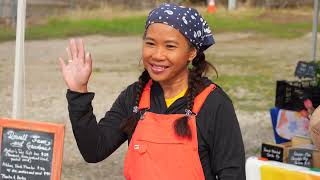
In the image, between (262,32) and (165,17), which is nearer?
(165,17)

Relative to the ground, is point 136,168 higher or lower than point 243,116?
higher

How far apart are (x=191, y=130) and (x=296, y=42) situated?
17.6 meters

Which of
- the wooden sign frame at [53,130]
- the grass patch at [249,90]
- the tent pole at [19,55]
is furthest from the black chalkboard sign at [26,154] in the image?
the grass patch at [249,90]

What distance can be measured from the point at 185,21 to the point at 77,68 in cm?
42

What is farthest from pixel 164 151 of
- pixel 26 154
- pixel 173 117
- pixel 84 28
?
pixel 84 28

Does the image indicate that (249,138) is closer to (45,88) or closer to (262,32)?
(45,88)

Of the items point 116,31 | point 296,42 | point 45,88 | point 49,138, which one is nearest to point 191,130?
point 49,138

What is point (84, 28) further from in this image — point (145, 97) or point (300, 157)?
point (145, 97)

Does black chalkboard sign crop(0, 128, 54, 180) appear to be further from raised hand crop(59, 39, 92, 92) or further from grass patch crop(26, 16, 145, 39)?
grass patch crop(26, 16, 145, 39)

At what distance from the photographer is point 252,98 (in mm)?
10227

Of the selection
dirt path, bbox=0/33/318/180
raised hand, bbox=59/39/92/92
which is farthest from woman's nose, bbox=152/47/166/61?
dirt path, bbox=0/33/318/180

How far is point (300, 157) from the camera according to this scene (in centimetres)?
376

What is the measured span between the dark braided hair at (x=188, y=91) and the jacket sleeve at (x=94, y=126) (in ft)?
0.17

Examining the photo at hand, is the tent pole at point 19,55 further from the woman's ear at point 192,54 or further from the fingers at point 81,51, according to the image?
the woman's ear at point 192,54
